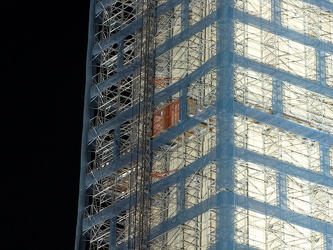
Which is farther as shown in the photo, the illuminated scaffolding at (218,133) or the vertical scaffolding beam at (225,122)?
the illuminated scaffolding at (218,133)

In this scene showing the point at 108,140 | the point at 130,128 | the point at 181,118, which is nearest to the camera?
the point at 181,118

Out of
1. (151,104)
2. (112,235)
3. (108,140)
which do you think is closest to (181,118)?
(151,104)

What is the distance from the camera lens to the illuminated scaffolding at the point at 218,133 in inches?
1887

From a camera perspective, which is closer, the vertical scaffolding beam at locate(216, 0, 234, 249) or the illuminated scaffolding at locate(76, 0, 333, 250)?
the vertical scaffolding beam at locate(216, 0, 234, 249)

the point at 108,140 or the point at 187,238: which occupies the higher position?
the point at 108,140

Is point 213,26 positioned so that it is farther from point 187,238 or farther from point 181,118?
point 187,238

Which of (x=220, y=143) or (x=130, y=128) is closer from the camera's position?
(x=220, y=143)

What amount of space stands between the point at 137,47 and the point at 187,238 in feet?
32.4

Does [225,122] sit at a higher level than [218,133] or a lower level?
higher

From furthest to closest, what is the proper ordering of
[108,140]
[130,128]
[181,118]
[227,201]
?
[108,140] < [130,128] < [181,118] < [227,201]

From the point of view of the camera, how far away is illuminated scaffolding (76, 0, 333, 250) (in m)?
47.9

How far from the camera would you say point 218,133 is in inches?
1865

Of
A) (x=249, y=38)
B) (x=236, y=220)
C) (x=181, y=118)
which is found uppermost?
(x=249, y=38)

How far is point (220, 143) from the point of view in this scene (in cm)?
4709
